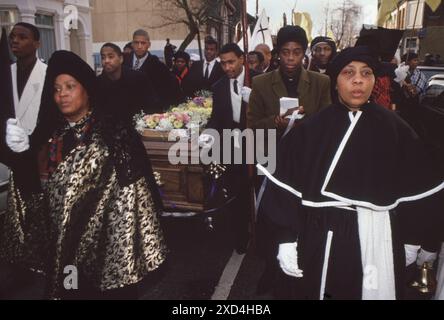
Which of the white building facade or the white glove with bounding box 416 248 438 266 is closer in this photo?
the white glove with bounding box 416 248 438 266

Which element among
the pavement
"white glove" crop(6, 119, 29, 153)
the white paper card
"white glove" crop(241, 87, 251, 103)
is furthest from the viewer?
"white glove" crop(241, 87, 251, 103)

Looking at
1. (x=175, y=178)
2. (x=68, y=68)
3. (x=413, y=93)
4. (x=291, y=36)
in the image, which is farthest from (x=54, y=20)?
(x=68, y=68)

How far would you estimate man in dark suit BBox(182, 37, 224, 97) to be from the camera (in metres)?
8.02

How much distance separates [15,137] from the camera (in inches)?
111

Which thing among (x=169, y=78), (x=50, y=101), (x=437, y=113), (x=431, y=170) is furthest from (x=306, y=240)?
(x=437, y=113)

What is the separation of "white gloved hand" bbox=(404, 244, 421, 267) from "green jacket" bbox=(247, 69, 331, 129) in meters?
2.05

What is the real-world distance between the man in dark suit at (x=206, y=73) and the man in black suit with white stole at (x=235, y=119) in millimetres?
2976

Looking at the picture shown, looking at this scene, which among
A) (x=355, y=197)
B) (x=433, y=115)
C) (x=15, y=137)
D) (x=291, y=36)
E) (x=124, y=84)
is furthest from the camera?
(x=433, y=115)

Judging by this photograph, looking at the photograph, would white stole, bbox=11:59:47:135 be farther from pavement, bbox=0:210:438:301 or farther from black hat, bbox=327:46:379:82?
black hat, bbox=327:46:379:82

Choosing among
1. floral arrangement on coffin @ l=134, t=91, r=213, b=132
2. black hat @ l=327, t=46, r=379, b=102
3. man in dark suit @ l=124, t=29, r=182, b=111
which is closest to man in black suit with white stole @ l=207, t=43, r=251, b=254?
floral arrangement on coffin @ l=134, t=91, r=213, b=132

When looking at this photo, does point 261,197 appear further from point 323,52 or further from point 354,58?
point 323,52

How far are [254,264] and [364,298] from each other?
7.25 ft

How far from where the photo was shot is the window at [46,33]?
19.0m

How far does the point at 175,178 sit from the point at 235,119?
1018 mm
